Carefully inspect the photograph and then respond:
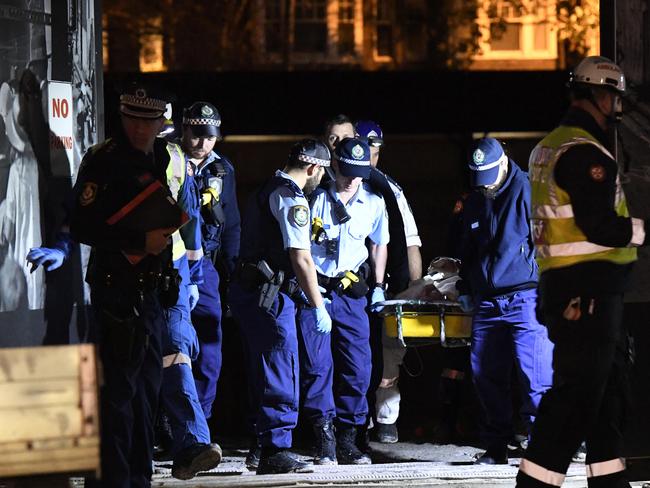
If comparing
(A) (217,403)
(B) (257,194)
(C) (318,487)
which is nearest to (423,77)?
(A) (217,403)

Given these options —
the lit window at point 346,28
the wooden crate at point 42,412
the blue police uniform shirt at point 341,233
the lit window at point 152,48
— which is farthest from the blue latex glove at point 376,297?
the lit window at point 346,28

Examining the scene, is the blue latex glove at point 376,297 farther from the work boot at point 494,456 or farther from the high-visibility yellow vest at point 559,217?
the high-visibility yellow vest at point 559,217

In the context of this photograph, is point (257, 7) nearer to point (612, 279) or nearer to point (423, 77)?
point (423, 77)

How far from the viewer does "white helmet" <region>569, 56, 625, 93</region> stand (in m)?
6.20

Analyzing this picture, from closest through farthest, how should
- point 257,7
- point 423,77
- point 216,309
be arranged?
point 216,309
point 423,77
point 257,7

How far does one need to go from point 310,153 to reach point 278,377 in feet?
4.37

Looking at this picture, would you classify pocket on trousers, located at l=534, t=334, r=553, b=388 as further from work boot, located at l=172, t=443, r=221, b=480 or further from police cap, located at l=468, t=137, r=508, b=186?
work boot, located at l=172, t=443, r=221, b=480

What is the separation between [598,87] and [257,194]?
2599 mm

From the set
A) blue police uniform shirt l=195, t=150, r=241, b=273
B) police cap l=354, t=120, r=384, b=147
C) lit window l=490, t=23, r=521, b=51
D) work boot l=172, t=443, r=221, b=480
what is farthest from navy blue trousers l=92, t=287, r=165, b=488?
lit window l=490, t=23, r=521, b=51

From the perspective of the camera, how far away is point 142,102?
21.4 feet

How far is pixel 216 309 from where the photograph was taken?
899 cm

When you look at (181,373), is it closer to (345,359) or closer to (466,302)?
(345,359)

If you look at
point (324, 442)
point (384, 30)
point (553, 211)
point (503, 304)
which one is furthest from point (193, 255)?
point (384, 30)

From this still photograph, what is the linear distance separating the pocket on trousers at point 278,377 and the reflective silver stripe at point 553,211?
234 cm
